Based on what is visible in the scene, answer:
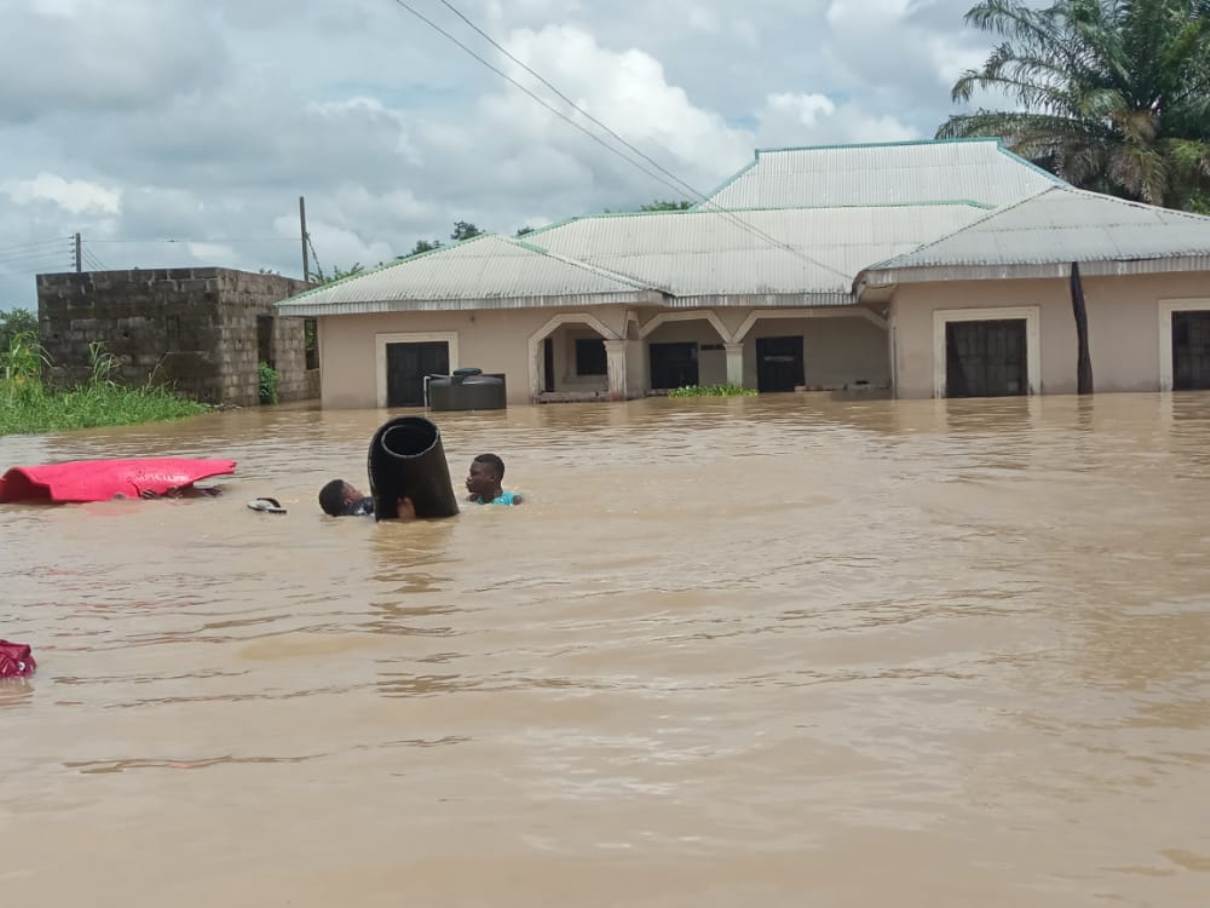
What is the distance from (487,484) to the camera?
34.2 feet

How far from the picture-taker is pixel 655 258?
106ft

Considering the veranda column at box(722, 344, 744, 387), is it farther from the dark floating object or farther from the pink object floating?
the dark floating object

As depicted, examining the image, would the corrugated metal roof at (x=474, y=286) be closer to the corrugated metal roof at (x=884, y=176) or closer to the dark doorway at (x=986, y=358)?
the dark doorway at (x=986, y=358)

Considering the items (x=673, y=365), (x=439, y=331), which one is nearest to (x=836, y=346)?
(x=673, y=365)

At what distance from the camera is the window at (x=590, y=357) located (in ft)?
107

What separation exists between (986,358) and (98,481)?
17.5 meters

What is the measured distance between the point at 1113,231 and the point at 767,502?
56.0 feet

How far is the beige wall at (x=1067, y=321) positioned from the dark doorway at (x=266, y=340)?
15912mm

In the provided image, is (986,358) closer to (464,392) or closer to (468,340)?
(464,392)

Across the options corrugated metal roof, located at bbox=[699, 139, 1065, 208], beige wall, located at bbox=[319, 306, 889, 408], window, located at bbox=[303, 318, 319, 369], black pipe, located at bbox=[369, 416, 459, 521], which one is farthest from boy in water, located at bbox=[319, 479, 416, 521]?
window, located at bbox=[303, 318, 319, 369]

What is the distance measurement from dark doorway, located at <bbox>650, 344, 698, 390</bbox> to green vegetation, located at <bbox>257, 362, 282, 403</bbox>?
914cm

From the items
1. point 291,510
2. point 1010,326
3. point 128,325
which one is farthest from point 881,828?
point 128,325

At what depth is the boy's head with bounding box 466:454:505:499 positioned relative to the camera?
10.4 meters

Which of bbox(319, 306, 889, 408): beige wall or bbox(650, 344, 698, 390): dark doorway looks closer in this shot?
bbox(319, 306, 889, 408): beige wall
